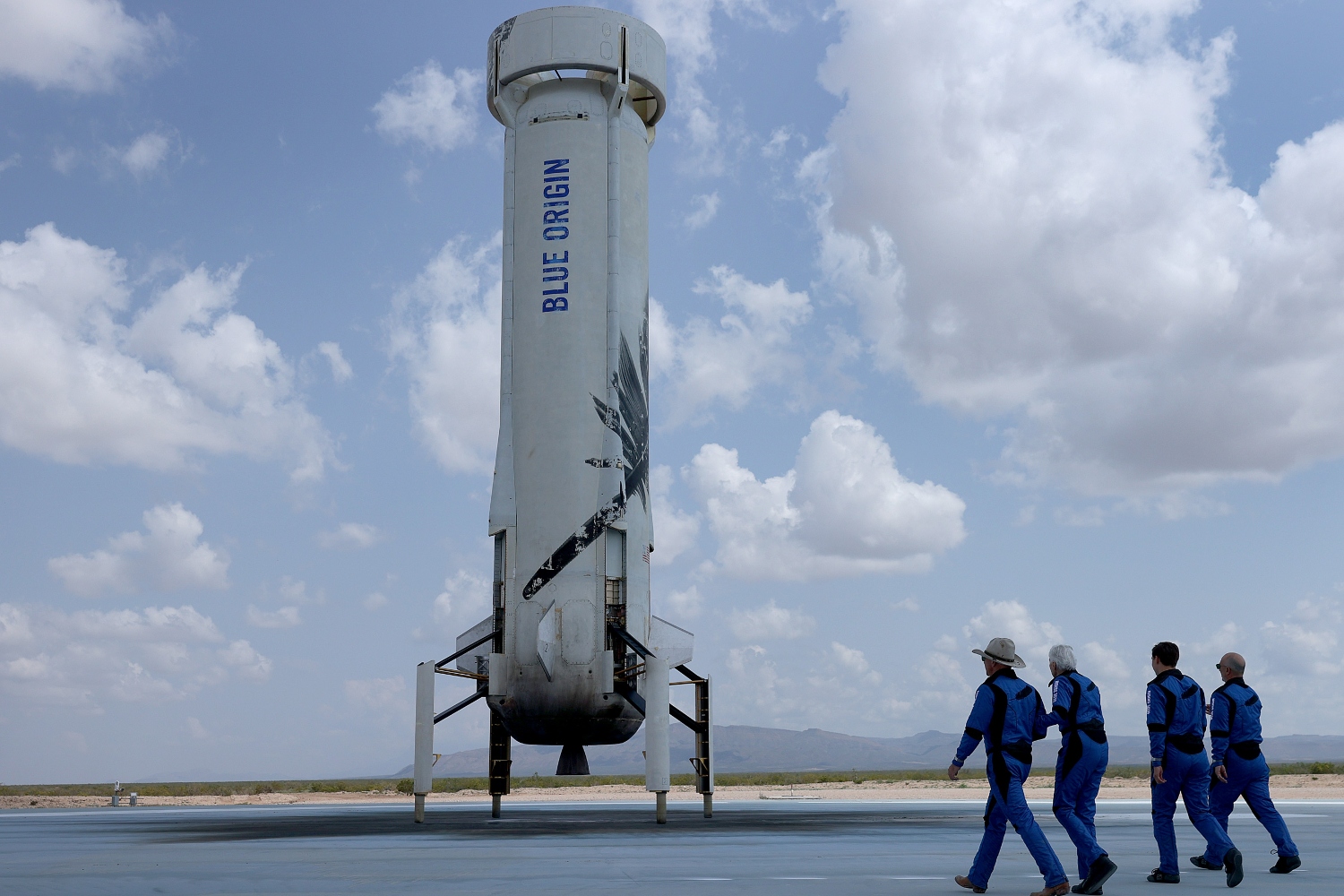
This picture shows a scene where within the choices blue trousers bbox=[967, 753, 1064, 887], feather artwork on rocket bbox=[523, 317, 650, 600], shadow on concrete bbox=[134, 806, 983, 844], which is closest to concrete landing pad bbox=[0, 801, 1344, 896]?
shadow on concrete bbox=[134, 806, 983, 844]

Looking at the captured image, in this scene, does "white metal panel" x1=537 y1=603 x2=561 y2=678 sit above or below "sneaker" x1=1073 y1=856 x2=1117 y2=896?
above

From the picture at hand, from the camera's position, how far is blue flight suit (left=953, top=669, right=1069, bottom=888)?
9648 mm

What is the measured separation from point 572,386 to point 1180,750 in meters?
13.4

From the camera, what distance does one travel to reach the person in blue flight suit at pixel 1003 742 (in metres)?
9.64

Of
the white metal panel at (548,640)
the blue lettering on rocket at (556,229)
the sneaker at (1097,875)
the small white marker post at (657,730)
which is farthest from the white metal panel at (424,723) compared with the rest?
the sneaker at (1097,875)

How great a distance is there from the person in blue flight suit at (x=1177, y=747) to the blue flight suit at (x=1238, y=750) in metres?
0.75

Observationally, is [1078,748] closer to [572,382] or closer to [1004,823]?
[1004,823]

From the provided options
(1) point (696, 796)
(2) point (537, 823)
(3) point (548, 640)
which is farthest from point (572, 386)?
(1) point (696, 796)

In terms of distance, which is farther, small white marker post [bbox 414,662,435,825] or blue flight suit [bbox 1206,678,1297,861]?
small white marker post [bbox 414,662,435,825]

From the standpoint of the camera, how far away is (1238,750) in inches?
478

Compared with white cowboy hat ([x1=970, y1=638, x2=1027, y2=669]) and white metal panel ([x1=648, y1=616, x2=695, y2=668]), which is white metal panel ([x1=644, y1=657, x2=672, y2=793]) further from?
white cowboy hat ([x1=970, y1=638, x2=1027, y2=669])

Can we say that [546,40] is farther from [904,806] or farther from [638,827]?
[904,806]

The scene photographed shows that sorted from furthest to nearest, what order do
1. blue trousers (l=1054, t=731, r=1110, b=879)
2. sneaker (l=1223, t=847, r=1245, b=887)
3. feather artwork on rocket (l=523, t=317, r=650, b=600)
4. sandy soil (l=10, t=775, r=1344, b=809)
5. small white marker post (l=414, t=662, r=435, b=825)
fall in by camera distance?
sandy soil (l=10, t=775, r=1344, b=809)
feather artwork on rocket (l=523, t=317, r=650, b=600)
small white marker post (l=414, t=662, r=435, b=825)
sneaker (l=1223, t=847, r=1245, b=887)
blue trousers (l=1054, t=731, r=1110, b=879)

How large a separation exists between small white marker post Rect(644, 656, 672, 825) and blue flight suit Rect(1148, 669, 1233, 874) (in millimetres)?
9391
